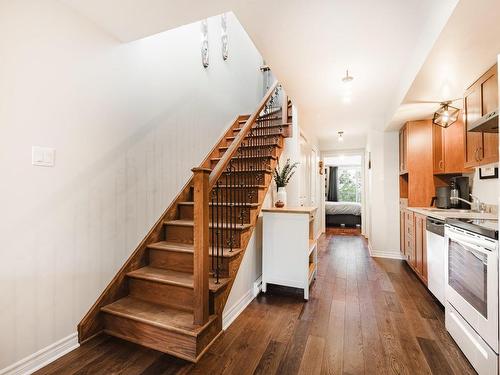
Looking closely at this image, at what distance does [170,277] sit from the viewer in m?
2.19

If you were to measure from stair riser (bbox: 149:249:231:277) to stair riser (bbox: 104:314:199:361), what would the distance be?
577 millimetres

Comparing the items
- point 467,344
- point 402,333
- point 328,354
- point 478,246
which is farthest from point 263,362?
point 478,246

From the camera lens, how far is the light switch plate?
1.64m

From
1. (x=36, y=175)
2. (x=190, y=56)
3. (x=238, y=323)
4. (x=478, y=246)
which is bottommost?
(x=238, y=323)

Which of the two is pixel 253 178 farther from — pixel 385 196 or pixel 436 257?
pixel 385 196

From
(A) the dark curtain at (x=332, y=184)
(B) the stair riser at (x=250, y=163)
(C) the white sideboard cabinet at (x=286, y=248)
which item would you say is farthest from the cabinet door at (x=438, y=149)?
(A) the dark curtain at (x=332, y=184)

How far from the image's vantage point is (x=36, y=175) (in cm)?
164

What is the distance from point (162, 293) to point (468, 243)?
2.37 metres

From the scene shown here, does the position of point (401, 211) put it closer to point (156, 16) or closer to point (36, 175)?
point (156, 16)

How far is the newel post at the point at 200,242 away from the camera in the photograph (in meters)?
1.81

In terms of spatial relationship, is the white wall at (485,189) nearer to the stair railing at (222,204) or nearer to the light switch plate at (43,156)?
the stair railing at (222,204)

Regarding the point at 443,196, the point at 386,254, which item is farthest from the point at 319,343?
the point at 386,254

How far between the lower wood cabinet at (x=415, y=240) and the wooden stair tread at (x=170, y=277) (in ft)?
8.05

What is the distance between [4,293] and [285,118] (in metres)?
3.56
